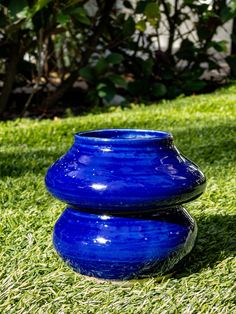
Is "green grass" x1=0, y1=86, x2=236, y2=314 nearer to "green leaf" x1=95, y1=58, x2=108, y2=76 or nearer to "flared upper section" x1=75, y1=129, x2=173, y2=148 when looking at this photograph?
"flared upper section" x1=75, y1=129, x2=173, y2=148

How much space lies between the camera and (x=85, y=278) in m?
1.87

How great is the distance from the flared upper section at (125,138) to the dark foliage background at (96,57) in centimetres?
305

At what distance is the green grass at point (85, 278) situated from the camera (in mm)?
1716

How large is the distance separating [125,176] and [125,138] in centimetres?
17

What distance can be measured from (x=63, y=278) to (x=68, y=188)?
0.92 ft

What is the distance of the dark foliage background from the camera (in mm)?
5453

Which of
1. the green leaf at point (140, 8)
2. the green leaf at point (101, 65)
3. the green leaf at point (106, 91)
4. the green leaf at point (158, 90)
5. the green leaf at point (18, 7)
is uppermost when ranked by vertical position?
the green leaf at point (18, 7)

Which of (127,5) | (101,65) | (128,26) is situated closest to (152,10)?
(128,26)

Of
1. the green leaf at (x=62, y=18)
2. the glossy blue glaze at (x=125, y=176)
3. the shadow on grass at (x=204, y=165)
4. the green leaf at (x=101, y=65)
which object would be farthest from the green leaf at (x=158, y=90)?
the glossy blue glaze at (x=125, y=176)

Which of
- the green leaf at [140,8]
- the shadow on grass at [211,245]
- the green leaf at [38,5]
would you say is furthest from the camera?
the green leaf at [140,8]

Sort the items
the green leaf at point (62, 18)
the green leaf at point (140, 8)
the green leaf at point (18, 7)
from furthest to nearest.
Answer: the green leaf at point (140, 8) < the green leaf at point (62, 18) < the green leaf at point (18, 7)

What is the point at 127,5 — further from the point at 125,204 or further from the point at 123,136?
the point at 125,204

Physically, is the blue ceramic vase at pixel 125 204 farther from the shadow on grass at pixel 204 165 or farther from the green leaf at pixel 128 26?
the green leaf at pixel 128 26

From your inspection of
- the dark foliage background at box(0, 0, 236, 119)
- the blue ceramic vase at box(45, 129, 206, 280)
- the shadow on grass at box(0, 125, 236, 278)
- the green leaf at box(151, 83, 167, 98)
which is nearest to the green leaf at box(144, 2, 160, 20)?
the dark foliage background at box(0, 0, 236, 119)
